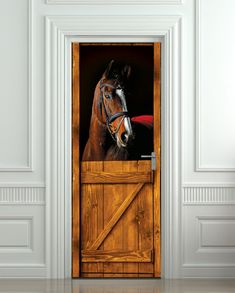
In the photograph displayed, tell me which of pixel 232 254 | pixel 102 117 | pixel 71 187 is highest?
pixel 102 117

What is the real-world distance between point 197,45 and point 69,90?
1253 millimetres

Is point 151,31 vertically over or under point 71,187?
over

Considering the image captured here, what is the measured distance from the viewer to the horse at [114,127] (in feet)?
22.7

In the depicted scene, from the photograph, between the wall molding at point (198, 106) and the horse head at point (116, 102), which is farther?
the horse head at point (116, 102)

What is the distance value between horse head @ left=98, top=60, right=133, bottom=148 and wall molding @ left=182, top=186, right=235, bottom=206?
75 cm

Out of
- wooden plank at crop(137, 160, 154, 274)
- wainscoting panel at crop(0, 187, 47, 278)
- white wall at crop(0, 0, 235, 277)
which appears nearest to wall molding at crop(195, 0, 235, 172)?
white wall at crop(0, 0, 235, 277)

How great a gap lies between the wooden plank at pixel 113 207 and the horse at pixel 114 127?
9 centimetres

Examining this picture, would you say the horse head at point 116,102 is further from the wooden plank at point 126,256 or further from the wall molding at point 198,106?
the wooden plank at point 126,256

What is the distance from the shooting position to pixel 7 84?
6.84 metres

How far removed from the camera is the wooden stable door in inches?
272

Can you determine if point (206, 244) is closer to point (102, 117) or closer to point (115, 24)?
point (102, 117)

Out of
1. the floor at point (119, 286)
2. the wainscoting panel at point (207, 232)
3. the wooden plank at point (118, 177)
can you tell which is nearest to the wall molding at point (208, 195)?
the wainscoting panel at point (207, 232)

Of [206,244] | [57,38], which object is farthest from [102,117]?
[206,244]

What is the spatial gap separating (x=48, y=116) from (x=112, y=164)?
741mm
